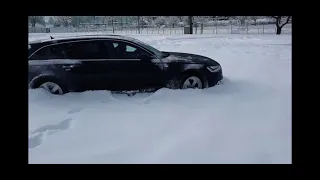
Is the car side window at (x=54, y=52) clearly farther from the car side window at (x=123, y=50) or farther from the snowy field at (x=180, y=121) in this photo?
the car side window at (x=123, y=50)

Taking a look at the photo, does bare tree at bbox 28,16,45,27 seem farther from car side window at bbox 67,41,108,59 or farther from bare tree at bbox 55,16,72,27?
car side window at bbox 67,41,108,59

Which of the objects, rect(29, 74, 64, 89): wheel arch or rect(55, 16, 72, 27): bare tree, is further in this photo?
rect(29, 74, 64, 89): wheel arch

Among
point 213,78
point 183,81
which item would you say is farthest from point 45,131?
point 213,78

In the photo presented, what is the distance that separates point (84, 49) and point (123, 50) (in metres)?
0.50

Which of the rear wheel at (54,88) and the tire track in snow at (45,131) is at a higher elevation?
the rear wheel at (54,88)

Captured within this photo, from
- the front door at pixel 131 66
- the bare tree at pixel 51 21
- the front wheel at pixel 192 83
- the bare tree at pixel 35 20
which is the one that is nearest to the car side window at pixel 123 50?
the front door at pixel 131 66

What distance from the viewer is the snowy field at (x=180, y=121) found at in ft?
10.8

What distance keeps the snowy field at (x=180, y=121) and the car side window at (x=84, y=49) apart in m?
0.38

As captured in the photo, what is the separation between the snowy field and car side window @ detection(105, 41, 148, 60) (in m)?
0.19

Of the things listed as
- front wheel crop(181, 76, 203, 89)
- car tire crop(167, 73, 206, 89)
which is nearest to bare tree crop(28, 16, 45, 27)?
car tire crop(167, 73, 206, 89)

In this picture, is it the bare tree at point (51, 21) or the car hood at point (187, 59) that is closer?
the bare tree at point (51, 21)

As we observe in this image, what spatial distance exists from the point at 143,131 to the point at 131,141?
0.64ft

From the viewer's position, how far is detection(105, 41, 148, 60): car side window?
442 centimetres
